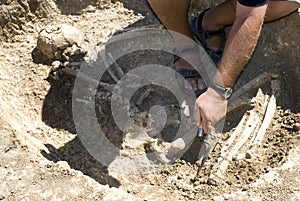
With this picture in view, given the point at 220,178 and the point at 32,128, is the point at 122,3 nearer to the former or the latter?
the point at 32,128

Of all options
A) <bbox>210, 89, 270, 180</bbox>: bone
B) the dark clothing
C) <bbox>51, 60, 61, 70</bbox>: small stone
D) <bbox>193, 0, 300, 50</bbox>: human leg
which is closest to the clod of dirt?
<bbox>51, 60, 61, 70</bbox>: small stone

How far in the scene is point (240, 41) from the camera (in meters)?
3.09

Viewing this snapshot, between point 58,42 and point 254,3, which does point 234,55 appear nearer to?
point 254,3

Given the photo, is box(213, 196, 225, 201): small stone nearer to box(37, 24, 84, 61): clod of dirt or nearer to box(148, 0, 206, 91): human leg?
box(148, 0, 206, 91): human leg

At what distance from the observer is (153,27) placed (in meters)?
4.23

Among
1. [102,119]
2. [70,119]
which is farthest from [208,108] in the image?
[70,119]

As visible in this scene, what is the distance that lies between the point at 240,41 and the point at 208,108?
1.28ft

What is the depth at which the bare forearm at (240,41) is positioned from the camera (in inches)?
121

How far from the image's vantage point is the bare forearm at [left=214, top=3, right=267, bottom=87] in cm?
308

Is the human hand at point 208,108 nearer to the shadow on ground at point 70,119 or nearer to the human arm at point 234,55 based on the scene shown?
the human arm at point 234,55

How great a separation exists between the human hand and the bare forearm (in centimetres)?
8

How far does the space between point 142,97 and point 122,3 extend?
1055 millimetres

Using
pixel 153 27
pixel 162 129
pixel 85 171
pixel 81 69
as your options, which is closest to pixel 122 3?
pixel 153 27

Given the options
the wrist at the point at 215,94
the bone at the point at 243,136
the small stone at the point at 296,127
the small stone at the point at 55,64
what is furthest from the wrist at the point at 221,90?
the small stone at the point at 55,64
